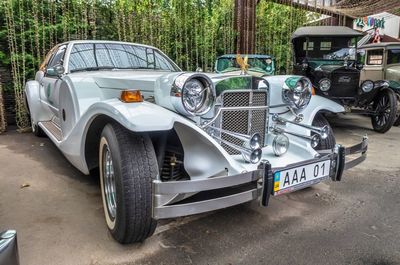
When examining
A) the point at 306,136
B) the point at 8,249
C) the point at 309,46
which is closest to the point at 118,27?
the point at 309,46

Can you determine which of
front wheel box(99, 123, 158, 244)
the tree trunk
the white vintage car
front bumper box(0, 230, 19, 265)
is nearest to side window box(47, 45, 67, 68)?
the white vintage car

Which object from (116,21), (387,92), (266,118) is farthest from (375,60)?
(266,118)

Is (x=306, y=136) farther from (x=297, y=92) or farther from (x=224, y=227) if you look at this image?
(x=224, y=227)

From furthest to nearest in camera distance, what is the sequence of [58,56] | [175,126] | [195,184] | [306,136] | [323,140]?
[58,56] → [323,140] → [306,136] → [175,126] → [195,184]

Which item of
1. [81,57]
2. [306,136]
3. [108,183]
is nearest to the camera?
[108,183]

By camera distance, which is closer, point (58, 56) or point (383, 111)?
point (58, 56)

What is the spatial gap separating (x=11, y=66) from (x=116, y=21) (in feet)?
6.71

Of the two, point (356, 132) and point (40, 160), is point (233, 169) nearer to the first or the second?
point (40, 160)

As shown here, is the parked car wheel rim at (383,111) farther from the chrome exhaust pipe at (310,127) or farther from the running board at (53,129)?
the running board at (53,129)

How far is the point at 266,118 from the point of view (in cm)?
270

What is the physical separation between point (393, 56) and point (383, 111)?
250cm

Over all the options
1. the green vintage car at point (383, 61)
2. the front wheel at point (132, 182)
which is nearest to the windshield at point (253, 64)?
the green vintage car at point (383, 61)

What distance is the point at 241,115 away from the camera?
249cm

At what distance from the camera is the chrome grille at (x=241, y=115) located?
94.4 inches
